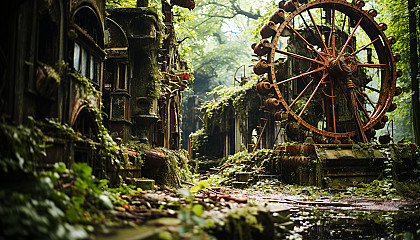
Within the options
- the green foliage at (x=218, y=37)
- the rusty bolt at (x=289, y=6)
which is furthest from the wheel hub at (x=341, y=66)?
the green foliage at (x=218, y=37)

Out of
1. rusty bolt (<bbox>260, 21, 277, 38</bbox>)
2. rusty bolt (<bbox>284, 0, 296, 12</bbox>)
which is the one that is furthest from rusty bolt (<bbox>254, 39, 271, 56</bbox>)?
rusty bolt (<bbox>284, 0, 296, 12</bbox>)

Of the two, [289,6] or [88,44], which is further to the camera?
[289,6]

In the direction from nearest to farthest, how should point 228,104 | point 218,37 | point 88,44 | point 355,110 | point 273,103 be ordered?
point 88,44 < point 273,103 < point 355,110 < point 228,104 < point 218,37

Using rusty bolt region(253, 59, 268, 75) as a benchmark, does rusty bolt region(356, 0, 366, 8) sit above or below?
above

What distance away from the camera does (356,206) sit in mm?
7457

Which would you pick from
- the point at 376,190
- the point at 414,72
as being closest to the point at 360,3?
the point at 414,72

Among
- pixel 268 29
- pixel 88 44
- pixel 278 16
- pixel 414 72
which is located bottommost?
pixel 88 44

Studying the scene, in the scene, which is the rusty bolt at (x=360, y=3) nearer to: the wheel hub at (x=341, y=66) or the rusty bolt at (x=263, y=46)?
the wheel hub at (x=341, y=66)

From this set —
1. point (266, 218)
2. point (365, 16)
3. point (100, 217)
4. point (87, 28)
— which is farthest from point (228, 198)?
point (365, 16)

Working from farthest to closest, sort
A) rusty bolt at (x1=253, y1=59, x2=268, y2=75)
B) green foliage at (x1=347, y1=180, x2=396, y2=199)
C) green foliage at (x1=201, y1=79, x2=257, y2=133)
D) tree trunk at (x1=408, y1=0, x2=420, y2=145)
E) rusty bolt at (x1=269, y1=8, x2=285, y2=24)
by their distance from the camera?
1. green foliage at (x1=201, y1=79, x2=257, y2=133)
2. tree trunk at (x1=408, y1=0, x2=420, y2=145)
3. rusty bolt at (x1=269, y1=8, x2=285, y2=24)
4. rusty bolt at (x1=253, y1=59, x2=268, y2=75)
5. green foliage at (x1=347, y1=180, x2=396, y2=199)

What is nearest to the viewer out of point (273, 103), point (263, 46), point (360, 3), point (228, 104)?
point (273, 103)

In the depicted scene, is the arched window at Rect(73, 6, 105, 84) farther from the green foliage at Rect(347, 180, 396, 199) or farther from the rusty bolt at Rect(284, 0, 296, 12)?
the rusty bolt at Rect(284, 0, 296, 12)

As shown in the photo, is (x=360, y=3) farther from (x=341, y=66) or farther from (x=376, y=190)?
(x=376, y=190)

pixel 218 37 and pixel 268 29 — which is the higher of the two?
pixel 218 37
